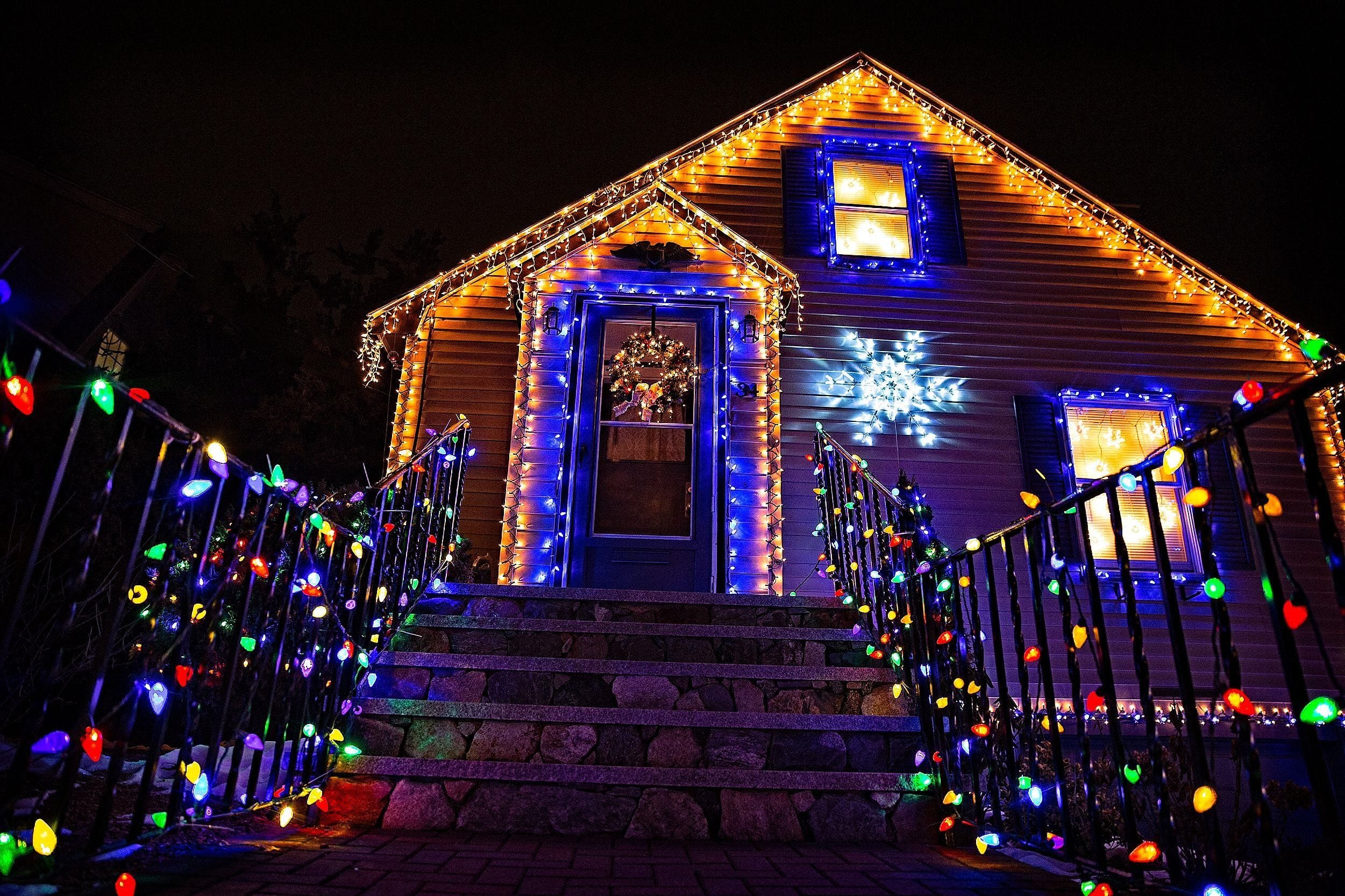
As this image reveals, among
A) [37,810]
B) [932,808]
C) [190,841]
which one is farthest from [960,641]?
[37,810]

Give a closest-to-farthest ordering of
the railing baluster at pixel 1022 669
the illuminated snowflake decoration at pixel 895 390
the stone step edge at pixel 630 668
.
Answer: the railing baluster at pixel 1022 669 → the stone step edge at pixel 630 668 → the illuminated snowflake decoration at pixel 895 390

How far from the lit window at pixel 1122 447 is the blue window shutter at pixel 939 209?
1.78 meters

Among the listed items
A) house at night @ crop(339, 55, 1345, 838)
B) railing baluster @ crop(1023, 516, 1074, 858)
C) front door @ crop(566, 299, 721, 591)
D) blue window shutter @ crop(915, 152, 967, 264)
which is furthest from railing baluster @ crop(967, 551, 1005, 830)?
blue window shutter @ crop(915, 152, 967, 264)

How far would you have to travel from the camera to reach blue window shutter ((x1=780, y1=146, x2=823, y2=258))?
24.4ft

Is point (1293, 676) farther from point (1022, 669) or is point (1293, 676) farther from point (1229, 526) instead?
point (1229, 526)

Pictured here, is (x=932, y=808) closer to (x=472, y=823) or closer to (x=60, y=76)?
(x=472, y=823)

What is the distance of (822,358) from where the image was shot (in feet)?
22.8

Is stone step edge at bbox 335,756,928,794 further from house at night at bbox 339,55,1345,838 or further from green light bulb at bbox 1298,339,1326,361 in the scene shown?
green light bulb at bbox 1298,339,1326,361

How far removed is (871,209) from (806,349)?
1.85 metres

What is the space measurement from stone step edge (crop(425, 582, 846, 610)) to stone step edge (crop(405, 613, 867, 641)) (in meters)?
0.19

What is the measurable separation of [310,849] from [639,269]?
4.92 m

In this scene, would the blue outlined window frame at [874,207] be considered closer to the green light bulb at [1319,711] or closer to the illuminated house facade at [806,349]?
the illuminated house facade at [806,349]

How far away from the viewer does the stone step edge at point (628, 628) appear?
3.88 meters

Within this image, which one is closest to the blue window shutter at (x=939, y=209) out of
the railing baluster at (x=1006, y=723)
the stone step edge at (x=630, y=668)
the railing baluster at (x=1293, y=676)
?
the stone step edge at (x=630, y=668)
